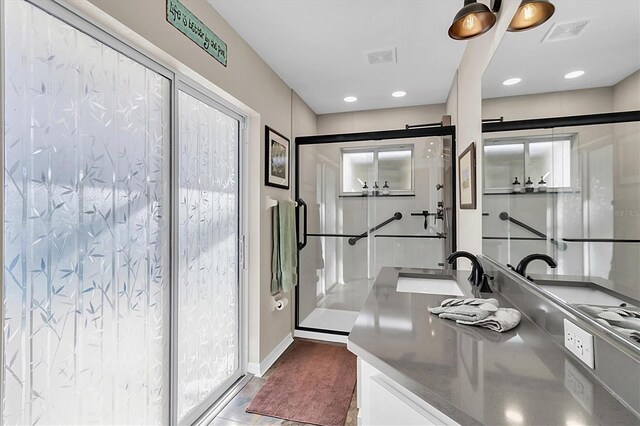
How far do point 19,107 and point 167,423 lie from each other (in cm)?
161

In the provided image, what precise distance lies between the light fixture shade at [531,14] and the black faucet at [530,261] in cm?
80

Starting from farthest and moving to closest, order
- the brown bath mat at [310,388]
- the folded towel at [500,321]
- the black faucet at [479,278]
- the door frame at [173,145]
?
the brown bath mat at [310,388] < the black faucet at [479,278] < the door frame at [173,145] < the folded towel at [500,321]

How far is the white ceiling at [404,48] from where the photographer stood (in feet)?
2.52

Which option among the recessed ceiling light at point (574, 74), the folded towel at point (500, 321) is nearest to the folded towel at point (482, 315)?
the folded towel at point (500, 321)

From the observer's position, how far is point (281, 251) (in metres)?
2.67

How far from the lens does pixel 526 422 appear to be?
1.82ft

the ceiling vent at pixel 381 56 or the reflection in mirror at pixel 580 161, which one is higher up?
the ceiling vent at pixel 381 56

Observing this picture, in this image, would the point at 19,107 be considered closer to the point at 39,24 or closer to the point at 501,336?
the point at 39,24

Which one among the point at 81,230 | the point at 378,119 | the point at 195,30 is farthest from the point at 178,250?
the point at 378,119

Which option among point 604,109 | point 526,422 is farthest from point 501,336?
point 604,109

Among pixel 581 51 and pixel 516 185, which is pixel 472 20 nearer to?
pixel 581 51

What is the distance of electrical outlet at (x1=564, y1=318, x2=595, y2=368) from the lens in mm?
714

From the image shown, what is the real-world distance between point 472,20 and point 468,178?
1067mm

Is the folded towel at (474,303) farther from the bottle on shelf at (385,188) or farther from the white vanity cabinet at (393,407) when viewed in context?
the bottle on shelf at (385,188)
